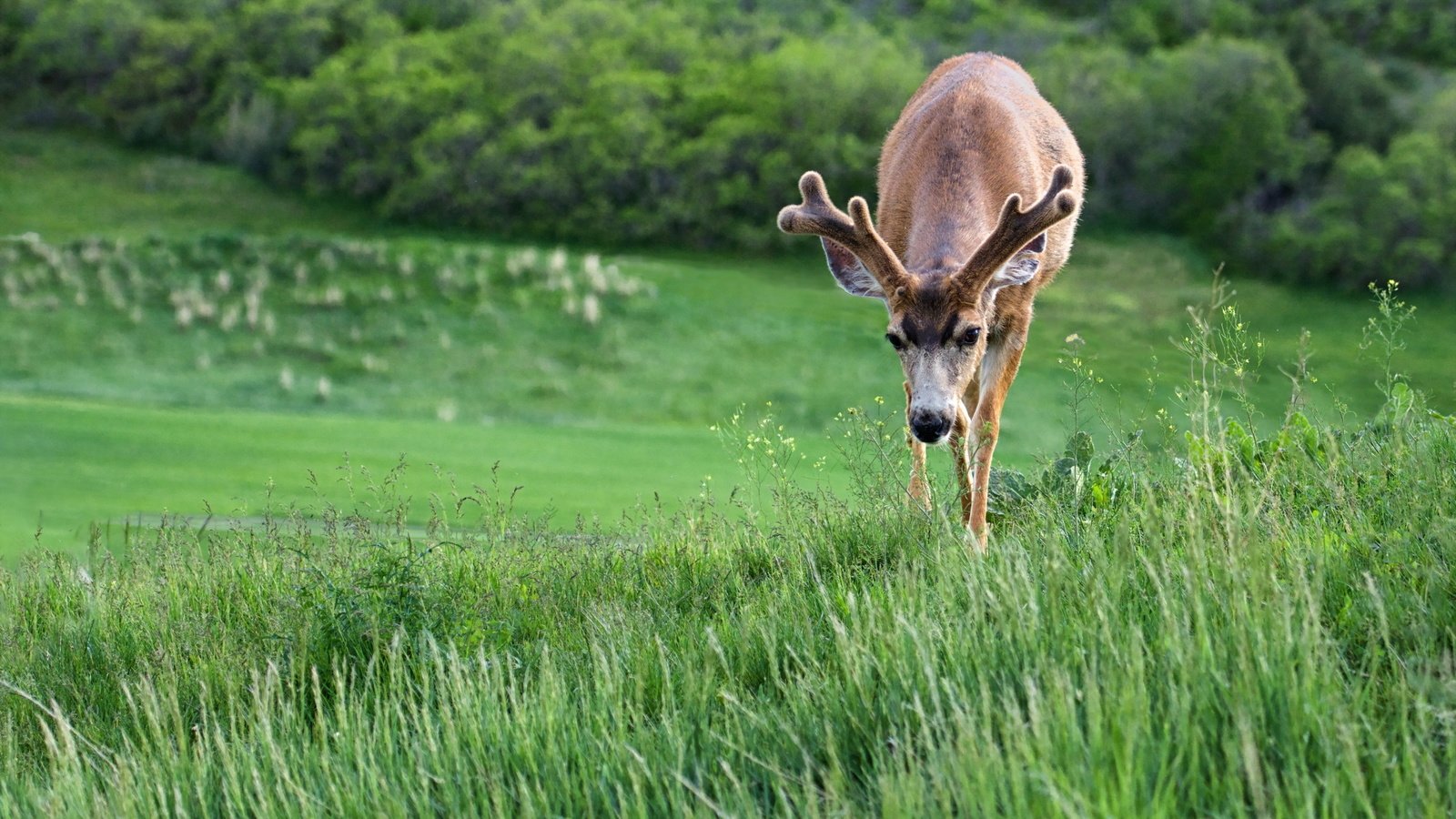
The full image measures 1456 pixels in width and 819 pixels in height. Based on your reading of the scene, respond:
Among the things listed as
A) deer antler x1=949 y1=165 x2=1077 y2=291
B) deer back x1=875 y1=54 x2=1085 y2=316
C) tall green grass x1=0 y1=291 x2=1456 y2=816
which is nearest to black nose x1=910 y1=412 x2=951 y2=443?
tall green grass x1=0 y1=291 x2=1456 y2=816

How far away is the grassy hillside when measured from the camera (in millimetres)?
15641

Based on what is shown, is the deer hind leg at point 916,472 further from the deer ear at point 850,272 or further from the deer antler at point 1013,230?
the deer antler at point 1013,230

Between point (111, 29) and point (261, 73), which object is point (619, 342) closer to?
point (261, 73)

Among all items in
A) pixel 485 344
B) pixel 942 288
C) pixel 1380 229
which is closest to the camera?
pixel 942 288

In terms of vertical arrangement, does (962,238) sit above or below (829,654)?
above

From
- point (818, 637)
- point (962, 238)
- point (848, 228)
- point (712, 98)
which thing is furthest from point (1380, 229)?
point (818, 637)

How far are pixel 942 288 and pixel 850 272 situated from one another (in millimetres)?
524

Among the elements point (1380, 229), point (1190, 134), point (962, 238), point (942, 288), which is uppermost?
point (1190, 134)

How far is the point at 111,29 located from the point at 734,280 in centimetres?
1420

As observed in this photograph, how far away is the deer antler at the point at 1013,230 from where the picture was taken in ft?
16.2

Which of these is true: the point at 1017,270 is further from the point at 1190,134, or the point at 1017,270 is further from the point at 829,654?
the point at 1190,134

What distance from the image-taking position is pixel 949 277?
16.3 ft

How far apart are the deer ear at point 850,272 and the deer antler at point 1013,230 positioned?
1.34 ft

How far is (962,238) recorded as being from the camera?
5465 millimetres
